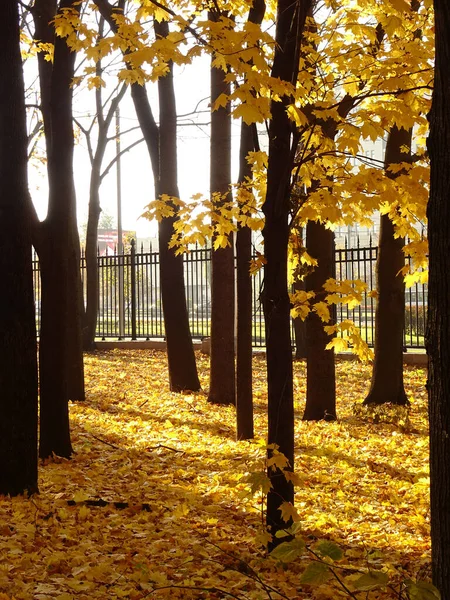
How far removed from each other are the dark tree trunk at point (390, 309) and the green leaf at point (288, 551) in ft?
21.9

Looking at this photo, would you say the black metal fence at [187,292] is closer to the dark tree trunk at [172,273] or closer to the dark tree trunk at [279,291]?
the dark tree trunk at [172,273]

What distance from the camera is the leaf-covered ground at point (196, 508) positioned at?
12.3 feet

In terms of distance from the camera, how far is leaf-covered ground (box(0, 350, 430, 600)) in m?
3.74

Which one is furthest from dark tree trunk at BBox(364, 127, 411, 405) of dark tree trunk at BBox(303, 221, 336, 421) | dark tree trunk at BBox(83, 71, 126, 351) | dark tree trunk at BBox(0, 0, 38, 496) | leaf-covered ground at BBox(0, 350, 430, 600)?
dark tree trunk at BBox(83, 71, 126, 351)

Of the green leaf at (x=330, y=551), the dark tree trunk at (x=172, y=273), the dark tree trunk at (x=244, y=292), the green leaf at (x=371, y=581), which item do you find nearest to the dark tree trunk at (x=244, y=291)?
the dark tree trunk at (x=244, y=292)

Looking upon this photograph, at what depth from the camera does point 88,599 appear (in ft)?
11.3

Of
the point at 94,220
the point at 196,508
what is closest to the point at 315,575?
the point at 196,508

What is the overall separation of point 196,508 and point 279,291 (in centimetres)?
207

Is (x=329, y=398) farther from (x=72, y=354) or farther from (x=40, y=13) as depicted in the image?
(x=40, y=13)

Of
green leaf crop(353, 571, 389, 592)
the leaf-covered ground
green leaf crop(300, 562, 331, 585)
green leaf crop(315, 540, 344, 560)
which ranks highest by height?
green leaf crop(315, 540, 344, 560)

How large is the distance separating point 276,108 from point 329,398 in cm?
500

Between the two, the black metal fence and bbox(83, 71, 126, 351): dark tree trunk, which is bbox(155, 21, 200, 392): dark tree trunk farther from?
bbox(83, 71, 126, 351): dark tree trunk

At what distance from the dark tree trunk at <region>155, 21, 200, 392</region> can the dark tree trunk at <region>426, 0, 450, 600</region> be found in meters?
7.98

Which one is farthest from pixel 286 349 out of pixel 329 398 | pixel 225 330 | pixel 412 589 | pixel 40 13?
pixel 40 13
